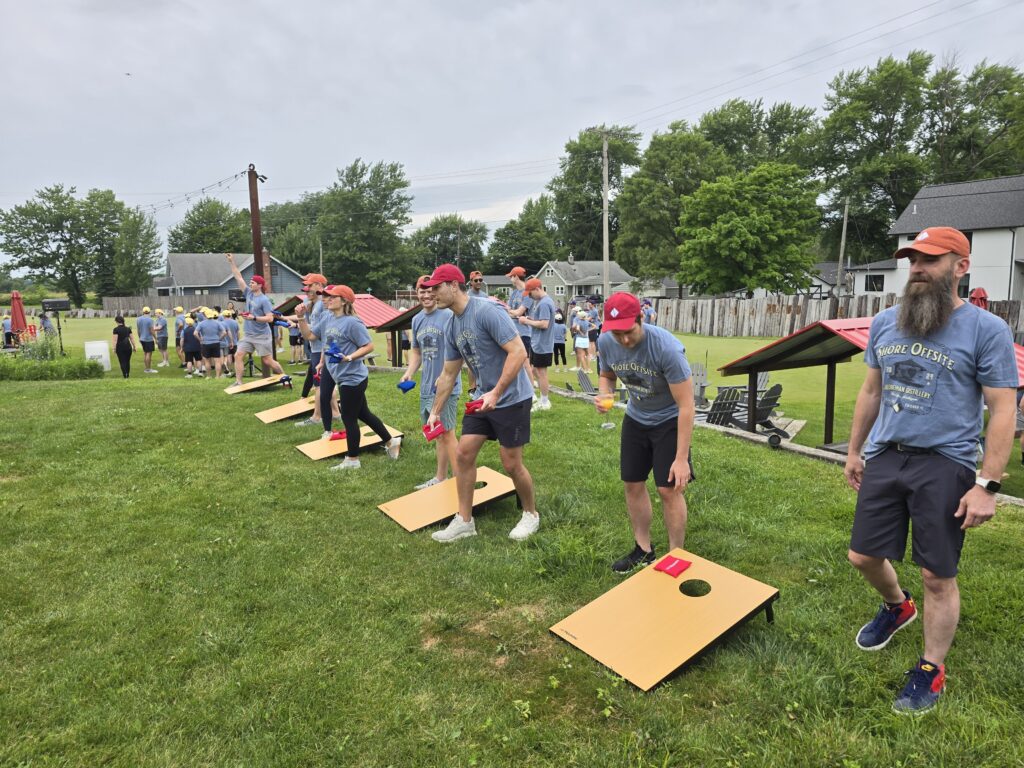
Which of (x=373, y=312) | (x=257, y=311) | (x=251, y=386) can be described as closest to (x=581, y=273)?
(x=373, y=312)

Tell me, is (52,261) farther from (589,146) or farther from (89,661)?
(89,661)

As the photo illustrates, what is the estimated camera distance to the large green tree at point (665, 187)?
5397cm

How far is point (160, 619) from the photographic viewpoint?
3.54m

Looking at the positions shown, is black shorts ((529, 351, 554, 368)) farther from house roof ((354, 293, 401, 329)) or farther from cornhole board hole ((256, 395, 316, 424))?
house roof ((354, 293, 401, 329))

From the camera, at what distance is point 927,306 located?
2.54m

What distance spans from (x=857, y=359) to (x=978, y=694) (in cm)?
1646

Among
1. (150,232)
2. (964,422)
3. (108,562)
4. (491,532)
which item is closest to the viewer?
(964,422)

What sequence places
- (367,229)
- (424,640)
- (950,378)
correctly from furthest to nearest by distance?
(367,229) < (424,640) < (950,378)

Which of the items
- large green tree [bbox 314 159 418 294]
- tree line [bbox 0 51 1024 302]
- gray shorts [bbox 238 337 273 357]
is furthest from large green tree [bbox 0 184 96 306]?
gray shorts [bbox 238 337 273 357]

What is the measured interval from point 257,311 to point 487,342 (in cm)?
864

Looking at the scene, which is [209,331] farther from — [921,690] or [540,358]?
[921,690]

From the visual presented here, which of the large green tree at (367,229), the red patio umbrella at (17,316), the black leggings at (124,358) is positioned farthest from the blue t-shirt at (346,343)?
the large green tree at (367,229)

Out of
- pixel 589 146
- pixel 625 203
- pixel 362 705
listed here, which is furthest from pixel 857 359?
pixel 589 146

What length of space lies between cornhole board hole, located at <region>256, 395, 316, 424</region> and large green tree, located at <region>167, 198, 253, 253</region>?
256ft
